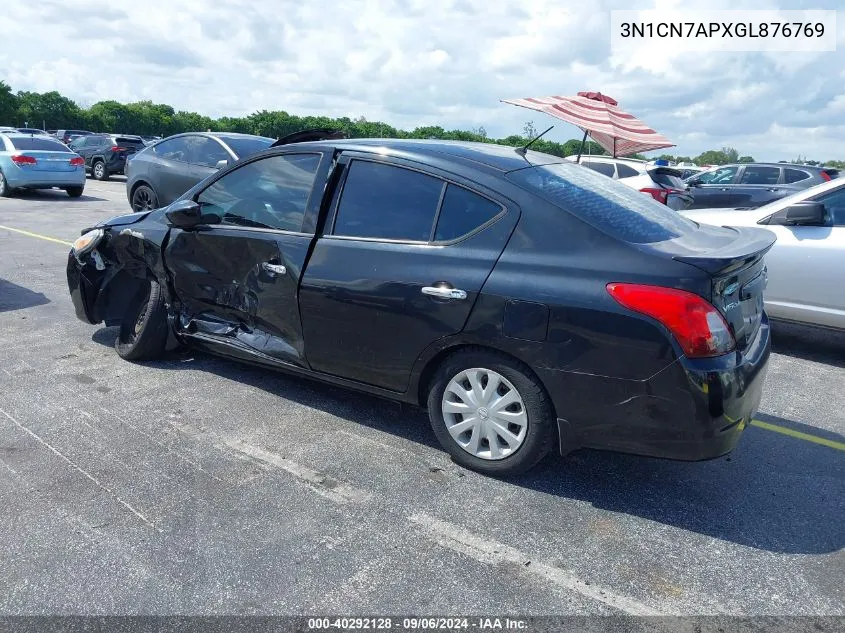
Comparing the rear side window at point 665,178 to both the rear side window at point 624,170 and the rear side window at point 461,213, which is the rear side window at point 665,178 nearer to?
the rear side window at point 624,170

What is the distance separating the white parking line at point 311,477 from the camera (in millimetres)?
3402

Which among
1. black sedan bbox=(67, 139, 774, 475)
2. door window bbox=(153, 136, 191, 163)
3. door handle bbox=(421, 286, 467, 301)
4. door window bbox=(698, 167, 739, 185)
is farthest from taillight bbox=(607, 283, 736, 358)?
door window bbox=(698, 167, 739, 185)

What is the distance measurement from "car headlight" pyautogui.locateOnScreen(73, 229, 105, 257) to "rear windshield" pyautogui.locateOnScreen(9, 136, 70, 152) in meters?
12.9

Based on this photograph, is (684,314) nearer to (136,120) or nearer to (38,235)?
(38,235)

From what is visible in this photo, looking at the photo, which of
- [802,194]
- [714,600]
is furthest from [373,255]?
[802,194]

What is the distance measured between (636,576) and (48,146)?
1716 centimetres

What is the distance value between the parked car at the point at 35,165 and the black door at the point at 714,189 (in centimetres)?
1329

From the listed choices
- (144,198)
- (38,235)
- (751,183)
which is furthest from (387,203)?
(751,183)

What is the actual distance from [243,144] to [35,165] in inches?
321

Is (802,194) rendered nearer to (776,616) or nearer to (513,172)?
(513,172)

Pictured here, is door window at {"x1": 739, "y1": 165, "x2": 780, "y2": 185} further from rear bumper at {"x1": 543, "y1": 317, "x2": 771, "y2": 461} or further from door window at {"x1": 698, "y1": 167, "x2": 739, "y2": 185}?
rear bumper at {"x1": 543, "y1": 317, "x2": 771, "y2": 461}

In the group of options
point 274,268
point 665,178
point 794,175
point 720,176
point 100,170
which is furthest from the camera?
point 100,170

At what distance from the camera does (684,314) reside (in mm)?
3033

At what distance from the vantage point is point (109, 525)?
10.2ft
